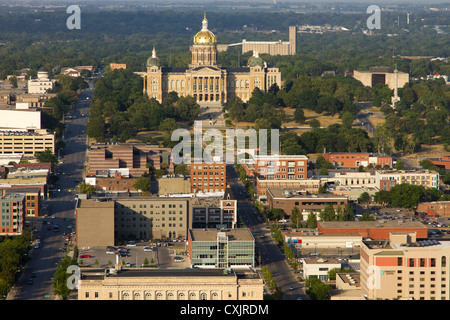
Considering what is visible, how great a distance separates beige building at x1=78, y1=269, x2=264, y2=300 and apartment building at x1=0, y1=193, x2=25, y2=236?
14778mm

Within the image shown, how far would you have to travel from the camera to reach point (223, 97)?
98750mm

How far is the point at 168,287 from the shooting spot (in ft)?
133

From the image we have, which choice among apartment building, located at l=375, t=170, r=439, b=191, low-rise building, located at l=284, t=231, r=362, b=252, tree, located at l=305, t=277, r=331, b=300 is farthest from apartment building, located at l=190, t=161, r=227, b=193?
tree, located at l=305, t=277, r=331, b=300

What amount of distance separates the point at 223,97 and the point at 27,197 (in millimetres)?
41636

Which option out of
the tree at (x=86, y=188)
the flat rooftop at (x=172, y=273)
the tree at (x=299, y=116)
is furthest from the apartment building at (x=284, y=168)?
the flat rooftop at (x=172, y=273)

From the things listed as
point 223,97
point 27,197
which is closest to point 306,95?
point 223,97

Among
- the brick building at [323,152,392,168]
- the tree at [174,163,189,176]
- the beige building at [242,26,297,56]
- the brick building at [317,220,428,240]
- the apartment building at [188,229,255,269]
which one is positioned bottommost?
the apartment building at [188,229,255,269]

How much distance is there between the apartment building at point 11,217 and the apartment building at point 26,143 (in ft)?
65.9

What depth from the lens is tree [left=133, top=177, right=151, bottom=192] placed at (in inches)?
2506

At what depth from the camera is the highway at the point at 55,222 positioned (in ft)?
151

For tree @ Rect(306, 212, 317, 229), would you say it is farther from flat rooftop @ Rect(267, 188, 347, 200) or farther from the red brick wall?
flat rooftop @ Rect(267, 188, 347, 200)

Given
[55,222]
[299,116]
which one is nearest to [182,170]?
[55,222]

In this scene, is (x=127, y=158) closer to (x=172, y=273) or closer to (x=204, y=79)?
(x=172, y=273)
